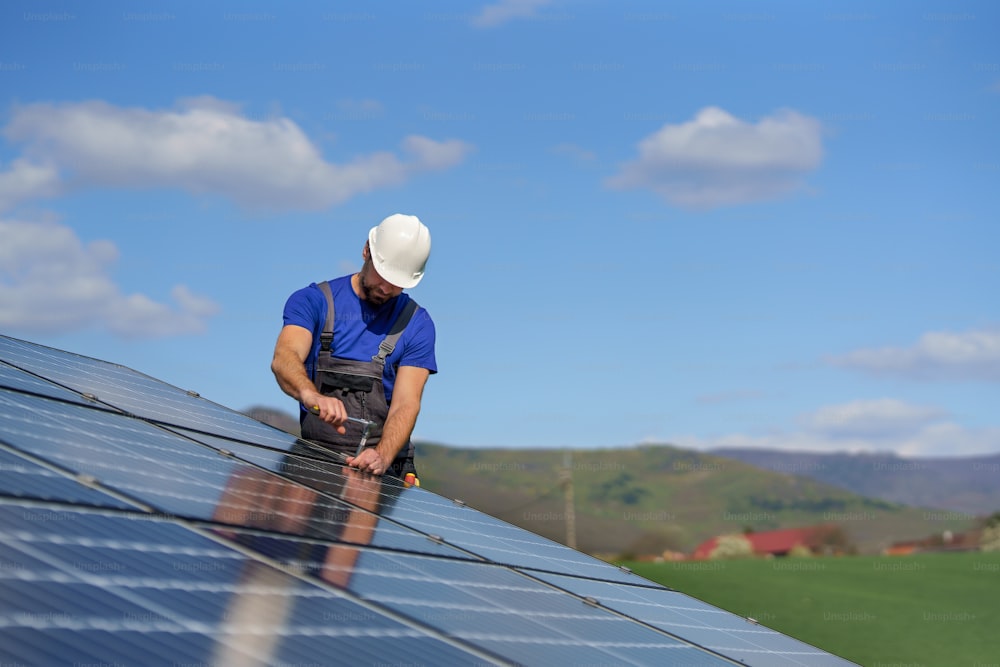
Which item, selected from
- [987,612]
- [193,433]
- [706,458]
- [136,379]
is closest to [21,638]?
[193,433]

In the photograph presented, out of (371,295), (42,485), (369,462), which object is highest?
(371,295)

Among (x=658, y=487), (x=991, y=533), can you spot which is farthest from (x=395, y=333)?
(x=658, y=487)

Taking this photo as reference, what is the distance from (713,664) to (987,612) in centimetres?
1906

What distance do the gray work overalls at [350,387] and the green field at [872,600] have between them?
444 inches

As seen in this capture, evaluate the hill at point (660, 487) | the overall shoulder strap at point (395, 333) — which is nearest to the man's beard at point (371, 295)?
the overall shoulder strap at point (395, 333)

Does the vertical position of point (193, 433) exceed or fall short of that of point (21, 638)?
it exceeds it

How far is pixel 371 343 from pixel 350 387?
14.1 inches

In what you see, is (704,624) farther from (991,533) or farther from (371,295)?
(991,533)

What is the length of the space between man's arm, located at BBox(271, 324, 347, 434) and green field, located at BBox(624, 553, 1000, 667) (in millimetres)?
11937

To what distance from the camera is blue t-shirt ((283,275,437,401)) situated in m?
7.88

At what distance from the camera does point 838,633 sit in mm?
19297

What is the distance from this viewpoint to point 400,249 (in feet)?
25.7

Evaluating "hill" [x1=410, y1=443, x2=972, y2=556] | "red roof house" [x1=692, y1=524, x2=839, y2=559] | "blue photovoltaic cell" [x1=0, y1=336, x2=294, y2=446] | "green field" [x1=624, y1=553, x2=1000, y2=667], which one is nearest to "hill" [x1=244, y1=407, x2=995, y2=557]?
"hill" [x1=410, y1=443, x2=972, y2=556]

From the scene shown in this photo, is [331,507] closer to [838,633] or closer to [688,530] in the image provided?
Result: [838,633]
